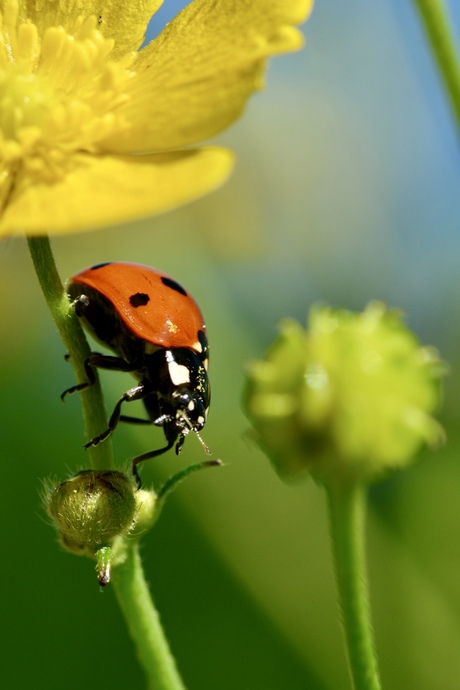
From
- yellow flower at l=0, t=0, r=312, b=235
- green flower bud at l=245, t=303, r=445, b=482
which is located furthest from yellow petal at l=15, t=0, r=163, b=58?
green flower bud at l=245, t=303, r=445, b=482

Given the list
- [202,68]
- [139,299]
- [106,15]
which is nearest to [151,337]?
[139,299]

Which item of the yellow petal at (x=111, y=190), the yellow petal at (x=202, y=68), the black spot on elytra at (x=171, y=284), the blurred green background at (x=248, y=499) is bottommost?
the blurred green background at (x=248, y=499)

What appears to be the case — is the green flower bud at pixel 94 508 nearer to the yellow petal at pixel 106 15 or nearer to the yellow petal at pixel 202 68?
the yellow petal at pixel 202 68

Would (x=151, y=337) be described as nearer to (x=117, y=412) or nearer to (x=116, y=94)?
(x=117, y=412)

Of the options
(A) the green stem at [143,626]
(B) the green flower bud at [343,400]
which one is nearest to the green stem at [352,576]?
(B) the green flower bud at [343,400]

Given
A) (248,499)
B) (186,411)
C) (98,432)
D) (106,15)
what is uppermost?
(106,15)

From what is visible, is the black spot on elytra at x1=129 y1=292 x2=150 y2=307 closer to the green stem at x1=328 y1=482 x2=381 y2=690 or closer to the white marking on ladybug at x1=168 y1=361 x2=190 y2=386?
the white marking on ladybug at x1=168 y1=361 x2=190 y2=386
